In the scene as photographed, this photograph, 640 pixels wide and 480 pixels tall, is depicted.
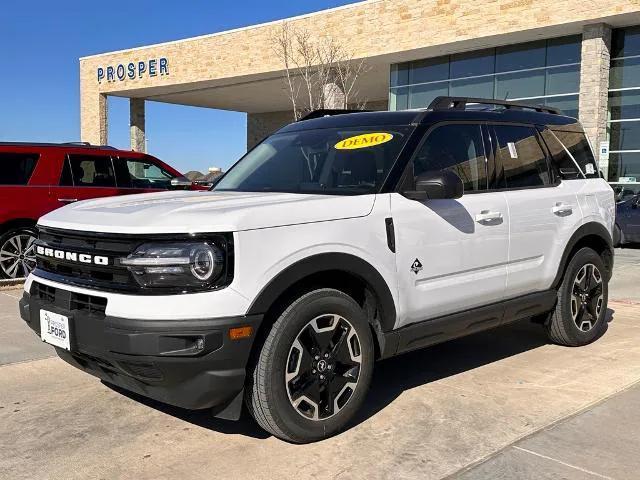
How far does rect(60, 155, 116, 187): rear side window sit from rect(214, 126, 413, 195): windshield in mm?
4363

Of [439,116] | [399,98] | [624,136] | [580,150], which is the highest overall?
[399,98]

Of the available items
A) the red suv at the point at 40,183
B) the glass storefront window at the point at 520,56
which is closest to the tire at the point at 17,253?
the red suv at the point at 40,183

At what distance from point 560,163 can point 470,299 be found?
1713mm

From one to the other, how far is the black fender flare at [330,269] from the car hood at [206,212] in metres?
0.22

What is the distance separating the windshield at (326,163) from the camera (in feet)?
13.3

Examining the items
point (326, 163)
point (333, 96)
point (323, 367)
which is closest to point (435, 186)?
point (326, 163)

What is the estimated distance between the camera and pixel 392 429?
3727 mm

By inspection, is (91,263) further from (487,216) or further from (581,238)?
(581,238)

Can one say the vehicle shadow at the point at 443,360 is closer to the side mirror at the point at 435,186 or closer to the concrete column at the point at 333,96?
the side mirror at the point at 435,186

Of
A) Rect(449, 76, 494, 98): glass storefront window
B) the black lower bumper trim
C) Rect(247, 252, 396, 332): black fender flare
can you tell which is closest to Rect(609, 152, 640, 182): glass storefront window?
Rect(449, 76, 494, 98): glass storefront window

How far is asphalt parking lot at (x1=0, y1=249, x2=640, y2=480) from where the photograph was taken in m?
3.23

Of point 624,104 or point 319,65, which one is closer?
point 624,104

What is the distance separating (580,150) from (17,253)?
6655 mm

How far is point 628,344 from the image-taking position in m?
5.66
